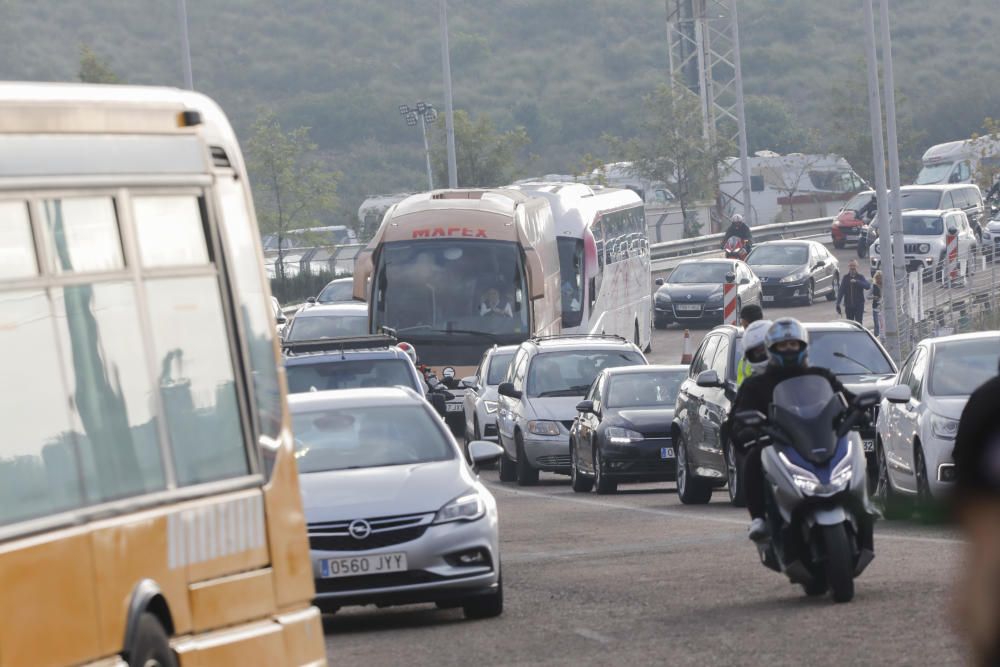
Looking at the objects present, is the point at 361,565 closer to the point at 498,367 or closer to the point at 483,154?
the point at 498,367

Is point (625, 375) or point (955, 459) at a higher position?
point (955, 459)

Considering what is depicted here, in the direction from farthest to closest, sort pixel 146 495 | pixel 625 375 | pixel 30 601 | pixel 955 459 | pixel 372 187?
pixel 372 187, pixel 625 375, pixel 146 495, pixel 30 601, pixel 955 459

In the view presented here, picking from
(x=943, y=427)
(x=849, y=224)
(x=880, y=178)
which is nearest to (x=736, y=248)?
(x=849, y=224)

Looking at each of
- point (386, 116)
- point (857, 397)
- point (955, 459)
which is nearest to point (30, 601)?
point (955, 459)

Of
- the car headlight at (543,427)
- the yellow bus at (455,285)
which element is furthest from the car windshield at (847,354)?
the yellow bus at (455,285)

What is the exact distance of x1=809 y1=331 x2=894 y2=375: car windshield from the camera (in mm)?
20594

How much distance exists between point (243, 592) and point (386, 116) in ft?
413

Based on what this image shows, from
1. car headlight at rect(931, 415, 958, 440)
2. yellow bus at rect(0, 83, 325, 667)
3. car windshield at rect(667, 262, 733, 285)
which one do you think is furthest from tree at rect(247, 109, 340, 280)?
yellow bus at rect(0, 83, 325, 667)

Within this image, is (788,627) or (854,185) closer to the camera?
(788,627)

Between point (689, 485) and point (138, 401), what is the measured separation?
44.8ft

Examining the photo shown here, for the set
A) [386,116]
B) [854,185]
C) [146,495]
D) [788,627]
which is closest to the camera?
[146,495]

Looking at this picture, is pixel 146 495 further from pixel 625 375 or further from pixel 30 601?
pixel 625 375

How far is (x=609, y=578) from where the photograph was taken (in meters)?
13.1

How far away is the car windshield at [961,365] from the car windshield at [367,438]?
613 cm
